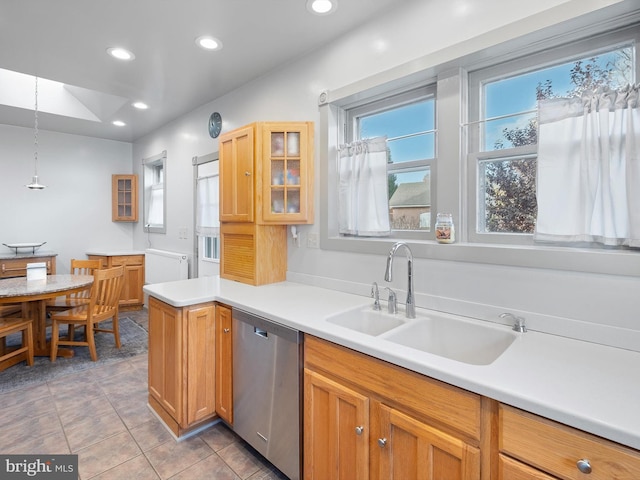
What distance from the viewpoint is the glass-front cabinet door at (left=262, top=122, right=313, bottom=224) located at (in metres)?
2.34

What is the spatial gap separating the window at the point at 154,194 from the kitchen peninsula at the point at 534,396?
3.98 meters

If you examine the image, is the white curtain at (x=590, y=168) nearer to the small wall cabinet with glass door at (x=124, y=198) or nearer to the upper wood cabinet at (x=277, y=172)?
the upper wood cabinet at (x=277, y=172)

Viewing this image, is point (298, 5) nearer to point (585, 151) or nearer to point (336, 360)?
point (585, 151)

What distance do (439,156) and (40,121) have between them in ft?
16.7

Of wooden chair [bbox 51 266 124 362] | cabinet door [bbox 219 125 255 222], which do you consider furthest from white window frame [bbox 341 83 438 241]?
wooden chair [bbox 51 266 124 362]

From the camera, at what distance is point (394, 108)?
2.13m

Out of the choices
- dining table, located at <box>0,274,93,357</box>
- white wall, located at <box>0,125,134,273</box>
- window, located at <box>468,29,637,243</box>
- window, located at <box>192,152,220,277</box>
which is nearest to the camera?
window, located at <box>468,29,637,243</box>

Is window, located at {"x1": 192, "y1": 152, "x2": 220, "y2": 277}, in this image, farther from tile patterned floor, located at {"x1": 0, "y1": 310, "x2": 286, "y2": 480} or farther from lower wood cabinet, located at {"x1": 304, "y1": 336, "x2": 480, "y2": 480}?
lower wood cabinet, located at {"x1": 304, "y1": 336, "x2": 480, "y2": 480}

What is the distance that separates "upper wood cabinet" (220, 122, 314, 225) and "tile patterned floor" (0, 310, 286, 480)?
1.46 m

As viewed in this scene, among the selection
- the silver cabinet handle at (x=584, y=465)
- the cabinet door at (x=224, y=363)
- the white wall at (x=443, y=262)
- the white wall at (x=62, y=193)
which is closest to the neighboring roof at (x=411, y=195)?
the white wall at (x=443, y=262)

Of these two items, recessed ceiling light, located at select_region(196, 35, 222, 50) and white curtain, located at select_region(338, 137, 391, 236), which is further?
recessed ceiling light, located at select_region(196, 35, 222, 50)

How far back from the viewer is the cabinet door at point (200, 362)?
6.39ft

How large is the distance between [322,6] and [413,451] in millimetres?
2273

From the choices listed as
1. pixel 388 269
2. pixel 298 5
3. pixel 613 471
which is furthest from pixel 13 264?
pixel 613 471
